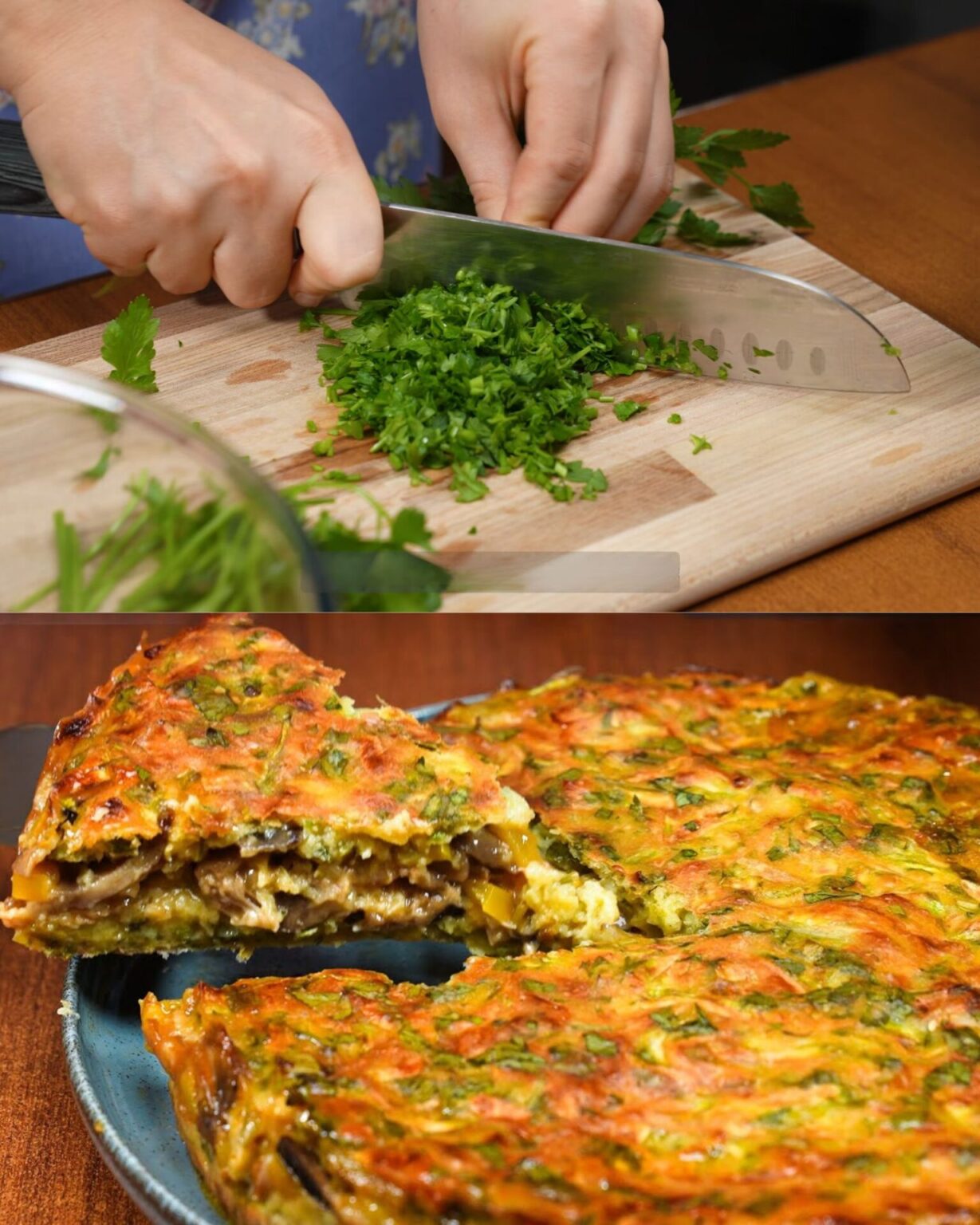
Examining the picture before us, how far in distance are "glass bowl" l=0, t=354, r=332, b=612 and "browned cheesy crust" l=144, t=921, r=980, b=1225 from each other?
16.3 inches

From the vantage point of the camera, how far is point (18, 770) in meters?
1.47

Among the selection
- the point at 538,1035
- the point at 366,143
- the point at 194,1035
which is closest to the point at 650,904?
the point at 538,1035

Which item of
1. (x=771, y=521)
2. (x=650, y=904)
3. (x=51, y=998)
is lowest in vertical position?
(x=51, y=998)

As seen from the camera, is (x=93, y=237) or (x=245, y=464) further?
(x=93, y=237)

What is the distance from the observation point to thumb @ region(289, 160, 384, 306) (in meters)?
1.03

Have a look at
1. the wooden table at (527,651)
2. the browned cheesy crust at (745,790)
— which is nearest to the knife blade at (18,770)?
the wooden table at (527,651)

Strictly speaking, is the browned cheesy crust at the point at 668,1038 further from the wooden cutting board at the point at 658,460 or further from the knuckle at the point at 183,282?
the knuckle at the point at 183,282

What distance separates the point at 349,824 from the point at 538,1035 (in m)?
0.28

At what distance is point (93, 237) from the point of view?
0.99 meters

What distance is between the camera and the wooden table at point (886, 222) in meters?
0.97

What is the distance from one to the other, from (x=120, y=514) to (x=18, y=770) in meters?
0.75

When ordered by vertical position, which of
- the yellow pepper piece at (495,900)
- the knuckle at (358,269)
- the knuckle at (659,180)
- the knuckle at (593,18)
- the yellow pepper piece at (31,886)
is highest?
the knuckle at (593,18)

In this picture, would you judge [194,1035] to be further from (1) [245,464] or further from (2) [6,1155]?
(1) [245,464]

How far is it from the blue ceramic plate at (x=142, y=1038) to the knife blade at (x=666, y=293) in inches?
28.5
